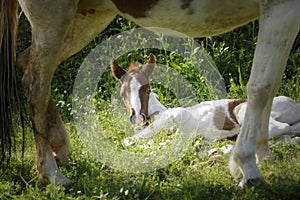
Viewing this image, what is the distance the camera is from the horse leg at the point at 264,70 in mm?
4820

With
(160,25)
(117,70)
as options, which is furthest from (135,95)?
(160,25)

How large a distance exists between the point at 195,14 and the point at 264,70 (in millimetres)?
660

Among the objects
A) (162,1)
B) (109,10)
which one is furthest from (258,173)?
(109,10)

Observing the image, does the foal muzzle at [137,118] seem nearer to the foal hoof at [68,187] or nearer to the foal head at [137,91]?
the foal head at [137,91]

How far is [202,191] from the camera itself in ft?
16.1

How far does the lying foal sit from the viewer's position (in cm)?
659

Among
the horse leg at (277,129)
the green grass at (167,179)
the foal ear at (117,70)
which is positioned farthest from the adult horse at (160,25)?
the foal ear at (117,70)

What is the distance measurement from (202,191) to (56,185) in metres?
1.05

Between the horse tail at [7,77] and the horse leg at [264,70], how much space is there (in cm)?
167

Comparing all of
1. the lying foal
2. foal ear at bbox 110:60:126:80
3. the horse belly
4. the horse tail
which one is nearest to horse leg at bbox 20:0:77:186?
the horse tail

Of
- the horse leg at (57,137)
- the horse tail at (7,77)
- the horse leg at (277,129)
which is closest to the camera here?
the horse tail at (7,77)

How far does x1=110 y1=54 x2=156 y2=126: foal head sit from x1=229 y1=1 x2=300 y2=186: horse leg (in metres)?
1.77

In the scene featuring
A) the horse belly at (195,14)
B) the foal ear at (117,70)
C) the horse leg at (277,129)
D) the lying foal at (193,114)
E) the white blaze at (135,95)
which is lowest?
the horse leg at (277,129)

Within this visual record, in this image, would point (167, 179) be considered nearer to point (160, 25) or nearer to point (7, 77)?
Result: point (160, 25)
